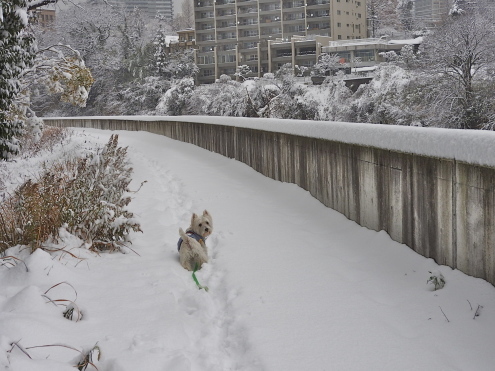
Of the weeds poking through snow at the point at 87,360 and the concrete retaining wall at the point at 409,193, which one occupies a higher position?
the concrete retaining wall at the point at 409,193

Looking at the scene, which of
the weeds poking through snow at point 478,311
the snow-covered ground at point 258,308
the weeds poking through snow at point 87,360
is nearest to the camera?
the weeds poking through snow at point 87,360

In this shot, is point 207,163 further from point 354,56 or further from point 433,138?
point 354,56

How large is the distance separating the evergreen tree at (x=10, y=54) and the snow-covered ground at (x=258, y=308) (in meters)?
2.12

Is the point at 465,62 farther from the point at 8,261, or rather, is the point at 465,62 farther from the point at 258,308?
the point at 8,261

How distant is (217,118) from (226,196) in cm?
823

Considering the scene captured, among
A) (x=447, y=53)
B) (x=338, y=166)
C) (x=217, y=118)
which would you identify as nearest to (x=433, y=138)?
(x=338, y=166)

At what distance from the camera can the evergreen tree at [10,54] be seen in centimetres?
671

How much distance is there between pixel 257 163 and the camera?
45.3 feet

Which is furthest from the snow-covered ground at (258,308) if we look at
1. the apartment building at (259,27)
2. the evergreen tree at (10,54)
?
the apartment building at (259,27)

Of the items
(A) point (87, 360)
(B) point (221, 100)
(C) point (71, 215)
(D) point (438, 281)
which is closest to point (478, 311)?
(D) point (438, 281)

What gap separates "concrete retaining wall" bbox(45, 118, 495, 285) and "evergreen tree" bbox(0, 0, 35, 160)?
490 cm

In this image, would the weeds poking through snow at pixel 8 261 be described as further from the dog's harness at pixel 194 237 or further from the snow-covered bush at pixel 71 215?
the dog's harness at pixel 194 237

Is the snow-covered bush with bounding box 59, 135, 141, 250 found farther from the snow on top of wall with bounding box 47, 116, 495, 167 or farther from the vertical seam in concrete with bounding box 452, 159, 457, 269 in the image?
the vertical seam in concrete with bounding box 452, 159, 457, 269

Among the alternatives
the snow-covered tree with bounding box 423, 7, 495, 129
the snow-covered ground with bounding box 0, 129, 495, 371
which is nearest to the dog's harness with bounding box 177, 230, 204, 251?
the snow-covered ground with bounding box 0, 129, 495, 371
